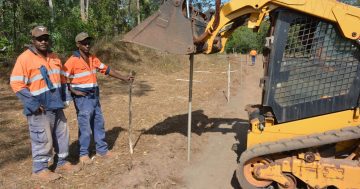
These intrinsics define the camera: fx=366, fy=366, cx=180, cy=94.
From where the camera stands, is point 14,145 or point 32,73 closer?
point 32,73

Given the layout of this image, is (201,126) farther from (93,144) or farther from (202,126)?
(93,144)

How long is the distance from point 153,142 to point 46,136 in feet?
8.26

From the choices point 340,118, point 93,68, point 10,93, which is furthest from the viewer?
point 10,93

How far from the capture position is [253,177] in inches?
195

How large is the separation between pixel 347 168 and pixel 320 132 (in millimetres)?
532

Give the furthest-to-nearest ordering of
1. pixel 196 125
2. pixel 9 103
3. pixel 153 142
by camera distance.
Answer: pixel 9 103
pixel 196 125
pixel 153 142

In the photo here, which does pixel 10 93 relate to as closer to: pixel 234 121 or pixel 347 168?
pixel 234 121

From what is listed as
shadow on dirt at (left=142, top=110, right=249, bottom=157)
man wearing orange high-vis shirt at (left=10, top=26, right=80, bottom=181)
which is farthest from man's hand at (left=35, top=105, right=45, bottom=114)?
shadow on dirt at (left=142, top=110, right=249, bottom=157)

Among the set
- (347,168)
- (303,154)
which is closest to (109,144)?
(303,154)

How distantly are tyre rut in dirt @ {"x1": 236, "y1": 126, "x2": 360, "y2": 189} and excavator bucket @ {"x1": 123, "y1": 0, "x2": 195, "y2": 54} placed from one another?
5.21ft

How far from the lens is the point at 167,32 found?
16.9 feet

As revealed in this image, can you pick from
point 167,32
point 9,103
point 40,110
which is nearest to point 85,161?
point 40,110

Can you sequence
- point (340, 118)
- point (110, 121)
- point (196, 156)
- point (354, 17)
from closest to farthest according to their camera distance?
point (354, 17) → point (340, 118) → point (196, 156) → point (110, 121)

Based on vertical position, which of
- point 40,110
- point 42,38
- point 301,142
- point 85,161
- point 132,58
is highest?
point 42,38
